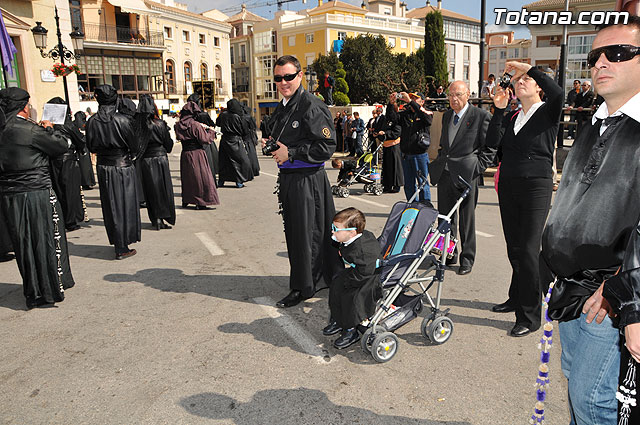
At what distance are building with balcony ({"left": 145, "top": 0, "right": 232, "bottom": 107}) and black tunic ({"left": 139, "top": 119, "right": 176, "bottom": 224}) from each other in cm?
4189

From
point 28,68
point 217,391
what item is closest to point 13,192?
point 217,391

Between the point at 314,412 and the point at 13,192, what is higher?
the point at 13,192

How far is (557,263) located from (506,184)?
2.32 m

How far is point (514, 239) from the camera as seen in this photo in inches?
171

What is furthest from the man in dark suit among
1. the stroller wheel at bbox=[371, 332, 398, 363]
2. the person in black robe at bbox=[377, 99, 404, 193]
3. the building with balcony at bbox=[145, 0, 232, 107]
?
the building with balcony at bbox=[145, 0, 232, 107]

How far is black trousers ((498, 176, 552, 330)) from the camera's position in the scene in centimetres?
424

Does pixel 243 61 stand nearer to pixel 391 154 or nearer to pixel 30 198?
pixel 391 154

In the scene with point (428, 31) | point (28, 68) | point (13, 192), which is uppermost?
point (428, 31)

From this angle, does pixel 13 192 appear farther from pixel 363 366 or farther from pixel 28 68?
pixel 28 68

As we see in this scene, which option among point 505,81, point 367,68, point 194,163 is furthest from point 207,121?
point 367,68

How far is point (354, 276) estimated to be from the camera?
397 cm

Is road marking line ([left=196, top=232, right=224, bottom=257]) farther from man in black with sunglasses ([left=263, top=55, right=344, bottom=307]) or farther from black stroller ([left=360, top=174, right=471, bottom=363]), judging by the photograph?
black stroller ([left=360, top=174, right=471, bottom=363])

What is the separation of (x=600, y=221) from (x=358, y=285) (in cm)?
221

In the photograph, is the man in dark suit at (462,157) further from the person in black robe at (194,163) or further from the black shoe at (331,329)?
the person in black robe at (194,163)
